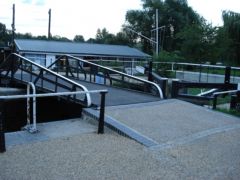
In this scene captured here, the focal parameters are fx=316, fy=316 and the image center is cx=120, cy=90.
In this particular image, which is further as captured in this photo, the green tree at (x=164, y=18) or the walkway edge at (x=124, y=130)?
the green tree at (x=164, y=18)

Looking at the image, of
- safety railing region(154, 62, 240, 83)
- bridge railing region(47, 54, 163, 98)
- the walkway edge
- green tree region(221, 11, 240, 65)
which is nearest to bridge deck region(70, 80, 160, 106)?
bridge railing region(47, 54, 163, 98)

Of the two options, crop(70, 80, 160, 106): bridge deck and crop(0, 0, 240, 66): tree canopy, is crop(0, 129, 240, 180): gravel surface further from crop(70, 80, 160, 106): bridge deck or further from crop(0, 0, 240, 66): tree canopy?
crop(0, 0, 240, 66): tree canopy

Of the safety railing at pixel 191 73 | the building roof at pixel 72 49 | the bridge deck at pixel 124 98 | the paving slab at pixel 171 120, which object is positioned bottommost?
the paving slab at pixel 171 120

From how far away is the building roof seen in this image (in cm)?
3539

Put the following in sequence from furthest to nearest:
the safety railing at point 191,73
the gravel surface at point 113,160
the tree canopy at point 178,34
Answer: the tree canopy at point 178,34, the safety railing at point 191,73, the gravel surface at point 113,160

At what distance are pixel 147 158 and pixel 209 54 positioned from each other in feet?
74.4

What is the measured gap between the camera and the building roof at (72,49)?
35.4 metres

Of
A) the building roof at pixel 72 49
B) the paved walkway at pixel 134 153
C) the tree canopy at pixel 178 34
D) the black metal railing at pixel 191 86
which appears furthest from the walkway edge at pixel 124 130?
the building roof at pixel 72 49

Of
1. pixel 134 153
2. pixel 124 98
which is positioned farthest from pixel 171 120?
pixel 124 98

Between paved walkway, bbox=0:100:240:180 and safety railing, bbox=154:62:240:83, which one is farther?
safety railing, bbox=154:62:240:83

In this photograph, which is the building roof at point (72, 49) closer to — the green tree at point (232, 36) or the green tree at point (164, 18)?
the green tree at point (232, 36)

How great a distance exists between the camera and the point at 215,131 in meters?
6.60

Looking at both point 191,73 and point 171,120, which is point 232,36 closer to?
point 191,73

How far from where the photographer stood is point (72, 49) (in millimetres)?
38500
